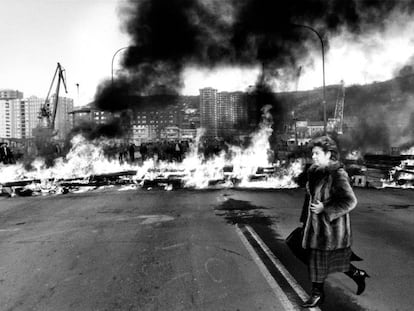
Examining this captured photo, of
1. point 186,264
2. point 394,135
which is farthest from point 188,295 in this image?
point 394,135

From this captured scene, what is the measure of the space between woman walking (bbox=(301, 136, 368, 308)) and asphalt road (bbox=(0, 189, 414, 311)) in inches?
13.7

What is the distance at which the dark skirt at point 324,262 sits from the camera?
136 inches

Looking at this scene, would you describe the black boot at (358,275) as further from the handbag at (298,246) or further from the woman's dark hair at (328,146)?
the woman's dark hair at (328,146)

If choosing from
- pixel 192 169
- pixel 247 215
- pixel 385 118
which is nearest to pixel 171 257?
pixel 247 215

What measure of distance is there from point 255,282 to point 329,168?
4.85ft

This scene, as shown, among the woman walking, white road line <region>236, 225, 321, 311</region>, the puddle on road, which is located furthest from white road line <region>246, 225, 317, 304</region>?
the puddle on road

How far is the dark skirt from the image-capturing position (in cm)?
346

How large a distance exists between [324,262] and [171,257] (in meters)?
2.27

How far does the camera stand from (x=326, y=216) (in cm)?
337

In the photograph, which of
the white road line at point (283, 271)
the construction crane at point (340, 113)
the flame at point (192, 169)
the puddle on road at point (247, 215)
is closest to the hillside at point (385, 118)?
the construction crane at point (340, 113)

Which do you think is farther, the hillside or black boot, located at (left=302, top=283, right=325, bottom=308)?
the hillside

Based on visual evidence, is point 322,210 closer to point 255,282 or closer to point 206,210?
point 255,282

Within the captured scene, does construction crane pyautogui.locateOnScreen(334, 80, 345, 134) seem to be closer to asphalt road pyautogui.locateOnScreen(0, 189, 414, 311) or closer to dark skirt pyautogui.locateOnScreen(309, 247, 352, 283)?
asphalt road pyautogui.locateOnScreen(0, 189, 414, 311)

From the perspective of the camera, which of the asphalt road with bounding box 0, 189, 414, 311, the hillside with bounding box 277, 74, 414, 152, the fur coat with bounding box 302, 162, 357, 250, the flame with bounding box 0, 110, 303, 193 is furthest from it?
the hillside with bounding box 277, 74, 414, 152
